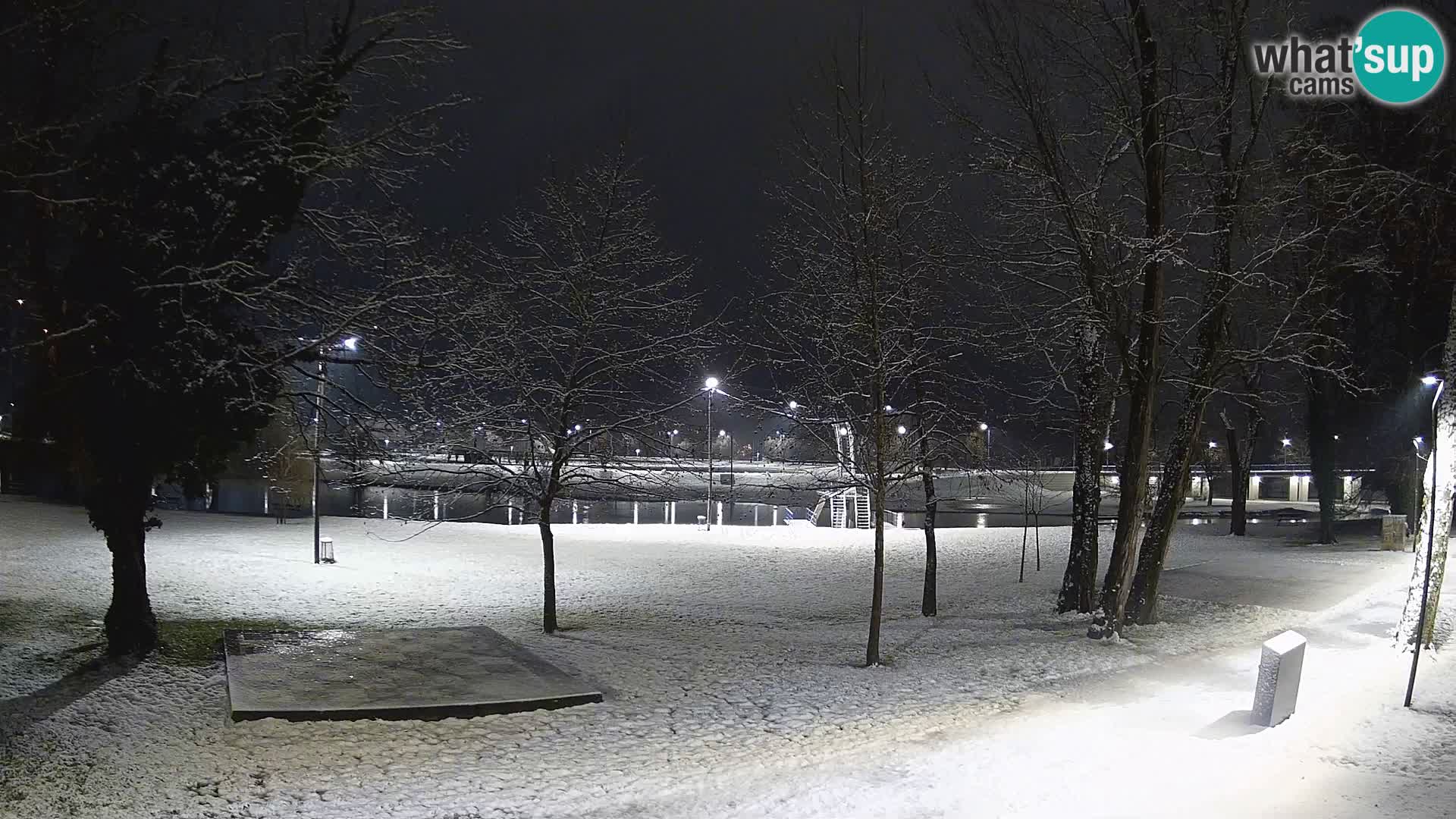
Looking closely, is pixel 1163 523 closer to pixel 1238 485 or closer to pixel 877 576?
pixel 877 576

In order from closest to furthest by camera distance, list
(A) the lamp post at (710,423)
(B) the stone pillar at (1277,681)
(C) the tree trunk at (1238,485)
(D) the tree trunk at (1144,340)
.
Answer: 1. (B) the stone pillar at (1277,681)
2. (D) the tree trunk at (1144,340)
3. (A) the lamp post at (710,423)
4. (C) the tree trunk at (1238,485)

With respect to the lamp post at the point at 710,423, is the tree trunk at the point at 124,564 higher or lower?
lower

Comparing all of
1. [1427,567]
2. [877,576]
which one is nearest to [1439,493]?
[1427,567]

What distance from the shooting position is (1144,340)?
50.5 feet

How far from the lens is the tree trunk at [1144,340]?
A: 14.5 m

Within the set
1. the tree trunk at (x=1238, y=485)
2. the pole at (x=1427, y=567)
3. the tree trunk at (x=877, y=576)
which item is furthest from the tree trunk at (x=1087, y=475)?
the tree trunk at (x=1238, y=485)

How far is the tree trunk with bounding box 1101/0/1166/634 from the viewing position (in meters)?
14.5

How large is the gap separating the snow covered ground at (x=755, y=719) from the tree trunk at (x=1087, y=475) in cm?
77

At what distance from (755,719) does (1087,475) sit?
9.26 meters

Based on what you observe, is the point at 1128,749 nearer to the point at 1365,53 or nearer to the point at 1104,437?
the point at 1104,437

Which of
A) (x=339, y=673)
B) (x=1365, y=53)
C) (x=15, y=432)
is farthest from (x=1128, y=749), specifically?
(x=15, y=432)

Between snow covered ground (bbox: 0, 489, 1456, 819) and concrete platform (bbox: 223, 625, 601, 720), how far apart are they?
1.02 ft

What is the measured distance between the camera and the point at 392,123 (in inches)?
468

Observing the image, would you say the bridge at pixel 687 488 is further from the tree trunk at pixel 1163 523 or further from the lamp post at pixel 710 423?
the tree trunk at pixel 1163 523
